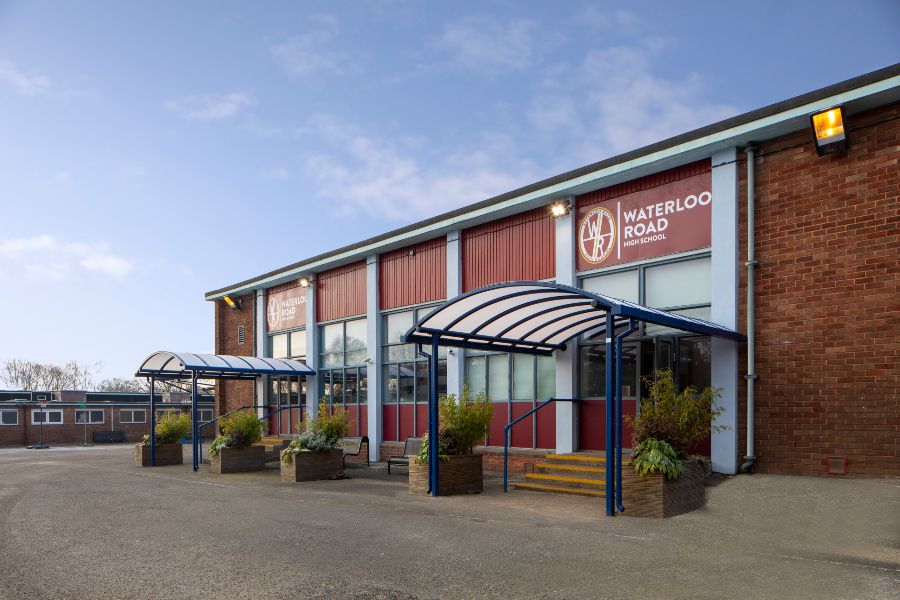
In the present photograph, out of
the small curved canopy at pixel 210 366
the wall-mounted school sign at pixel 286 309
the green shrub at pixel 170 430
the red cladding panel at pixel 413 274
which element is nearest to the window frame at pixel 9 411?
the wall-mounted school sign at pixel 286 309

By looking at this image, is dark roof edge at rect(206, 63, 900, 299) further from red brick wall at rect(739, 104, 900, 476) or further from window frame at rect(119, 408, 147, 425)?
window frame at rect(119, 408, 147, 425)

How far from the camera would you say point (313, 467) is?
13.9 m

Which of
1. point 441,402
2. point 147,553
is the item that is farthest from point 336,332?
point 147,553

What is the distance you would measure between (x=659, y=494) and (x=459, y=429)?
387 cm

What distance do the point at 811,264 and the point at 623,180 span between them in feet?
11.8

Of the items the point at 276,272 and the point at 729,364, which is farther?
the point at 276,272

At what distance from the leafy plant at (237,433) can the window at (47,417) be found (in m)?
31.2

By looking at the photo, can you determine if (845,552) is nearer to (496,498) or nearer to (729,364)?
(729,364)

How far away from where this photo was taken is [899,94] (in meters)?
9.29

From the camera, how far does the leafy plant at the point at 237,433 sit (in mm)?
15969

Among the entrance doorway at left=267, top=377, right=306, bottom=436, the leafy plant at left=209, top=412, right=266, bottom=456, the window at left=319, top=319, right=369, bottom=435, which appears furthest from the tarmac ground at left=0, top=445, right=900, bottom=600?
the entrance doorway at left=267, top=377, right=306, bottom=436

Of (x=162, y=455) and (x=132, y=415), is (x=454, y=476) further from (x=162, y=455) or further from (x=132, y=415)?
(x=132, y=415)

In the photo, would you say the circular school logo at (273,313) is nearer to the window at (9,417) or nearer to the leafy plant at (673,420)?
the leafy plant at (673,420)

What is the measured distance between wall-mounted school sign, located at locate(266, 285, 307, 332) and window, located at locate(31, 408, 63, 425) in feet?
85.6
